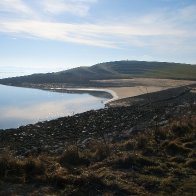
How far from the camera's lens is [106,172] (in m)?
8.90

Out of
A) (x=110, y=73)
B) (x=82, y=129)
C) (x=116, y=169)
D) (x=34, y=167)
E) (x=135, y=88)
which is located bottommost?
(x=82, y=129)

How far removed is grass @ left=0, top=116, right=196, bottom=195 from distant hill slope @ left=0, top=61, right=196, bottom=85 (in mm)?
76824

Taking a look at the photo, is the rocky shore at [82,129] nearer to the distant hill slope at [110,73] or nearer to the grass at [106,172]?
the grass at [106,172]

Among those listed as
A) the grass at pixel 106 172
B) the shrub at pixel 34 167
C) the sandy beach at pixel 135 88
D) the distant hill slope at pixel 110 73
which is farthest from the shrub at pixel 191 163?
the distant hill slope at pixel 110 73

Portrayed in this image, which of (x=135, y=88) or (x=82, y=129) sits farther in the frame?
(x=135, y=88)

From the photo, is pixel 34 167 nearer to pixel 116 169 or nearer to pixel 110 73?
pixel 116 169

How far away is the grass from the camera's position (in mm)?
7934

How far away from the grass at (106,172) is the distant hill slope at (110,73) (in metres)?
76.8

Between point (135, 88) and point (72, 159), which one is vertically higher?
point (72, 159)

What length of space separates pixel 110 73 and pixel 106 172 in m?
107

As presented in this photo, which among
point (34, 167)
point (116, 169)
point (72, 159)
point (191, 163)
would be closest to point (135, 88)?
point (72, 159)

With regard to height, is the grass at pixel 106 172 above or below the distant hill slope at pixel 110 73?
below

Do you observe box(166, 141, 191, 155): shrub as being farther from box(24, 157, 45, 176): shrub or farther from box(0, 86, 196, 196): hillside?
box(24, 157, 45, 176): shrub

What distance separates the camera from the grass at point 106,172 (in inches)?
312
